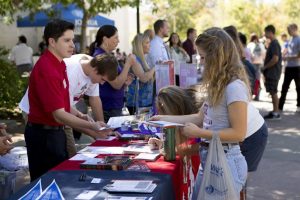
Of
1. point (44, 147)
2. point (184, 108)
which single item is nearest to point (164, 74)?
point (184, 108)

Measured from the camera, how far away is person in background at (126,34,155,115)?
6258mm

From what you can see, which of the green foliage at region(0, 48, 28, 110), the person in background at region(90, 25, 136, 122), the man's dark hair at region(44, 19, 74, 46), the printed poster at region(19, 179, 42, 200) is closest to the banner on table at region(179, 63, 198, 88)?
the person in background at region(90, 25, 136, 122)

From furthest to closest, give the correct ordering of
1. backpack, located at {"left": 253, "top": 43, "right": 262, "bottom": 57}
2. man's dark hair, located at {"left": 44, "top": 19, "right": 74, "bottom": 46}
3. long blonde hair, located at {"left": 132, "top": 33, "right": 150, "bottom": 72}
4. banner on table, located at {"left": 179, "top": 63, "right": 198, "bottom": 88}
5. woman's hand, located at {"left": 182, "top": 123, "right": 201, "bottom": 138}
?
1. backpack, located at {"left": 253, "top": 43, "right": 262, "bottom": 57}
2. long blonde hair, located at {"left": 132, "top": 33, "right": 150, "bottom": 72}
3. banner on table, located at {"left": 179, "top": 63, "right": 198, "bottom": 88}
4. man's dark hair, located at {"left": 44, "top": 19, "right": 74, "bottom": 46}
5. woman's hand, located at {"left": 182, "top": 123, "right": 201, "bottom": 138}

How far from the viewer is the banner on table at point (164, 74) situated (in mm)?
5801

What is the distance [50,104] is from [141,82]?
2835 mm

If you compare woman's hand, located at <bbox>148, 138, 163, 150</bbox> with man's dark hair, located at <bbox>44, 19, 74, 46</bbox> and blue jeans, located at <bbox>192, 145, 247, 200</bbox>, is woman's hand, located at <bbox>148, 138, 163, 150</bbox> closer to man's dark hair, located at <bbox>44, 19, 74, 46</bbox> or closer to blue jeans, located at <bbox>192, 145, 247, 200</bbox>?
blue jeans, located at <bbox>192, 145, 247, 200</bbox>

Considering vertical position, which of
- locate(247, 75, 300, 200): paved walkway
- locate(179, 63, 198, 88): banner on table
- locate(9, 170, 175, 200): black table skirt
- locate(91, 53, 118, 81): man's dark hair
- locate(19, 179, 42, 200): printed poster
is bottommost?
locate(247, 75, 300, 200): paved walkway

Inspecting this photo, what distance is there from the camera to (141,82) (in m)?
6.43

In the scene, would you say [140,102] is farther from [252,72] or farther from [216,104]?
[216,104]

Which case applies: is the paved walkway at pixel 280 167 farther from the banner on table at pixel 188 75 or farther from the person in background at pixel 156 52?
the person in background at pixel 156 52

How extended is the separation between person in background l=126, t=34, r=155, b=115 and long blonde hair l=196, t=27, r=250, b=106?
10.1ft

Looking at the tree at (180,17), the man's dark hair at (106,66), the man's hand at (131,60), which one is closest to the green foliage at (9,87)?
the man's hand at (131,60)

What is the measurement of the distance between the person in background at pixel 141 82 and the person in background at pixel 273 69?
13.4 feet

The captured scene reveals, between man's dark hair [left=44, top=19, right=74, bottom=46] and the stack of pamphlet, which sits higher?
man's dark hair [left=44, top=19, right=74, bottom=46]
